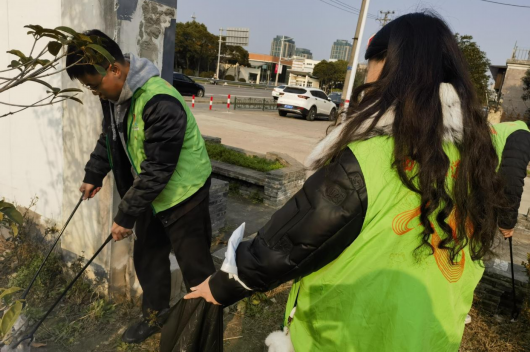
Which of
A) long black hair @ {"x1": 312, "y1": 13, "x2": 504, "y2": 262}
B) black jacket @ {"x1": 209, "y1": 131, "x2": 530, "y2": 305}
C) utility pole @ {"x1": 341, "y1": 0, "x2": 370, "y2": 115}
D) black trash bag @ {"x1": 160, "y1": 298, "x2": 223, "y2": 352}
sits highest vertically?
utility pole @ {"x1": 341, "y1": 0, "x2": 370, "y2": 115}

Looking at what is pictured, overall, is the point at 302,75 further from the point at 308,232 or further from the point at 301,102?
the point at 308,232

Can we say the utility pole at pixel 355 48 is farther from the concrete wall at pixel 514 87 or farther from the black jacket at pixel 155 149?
the concrete wall at pixel 514 87

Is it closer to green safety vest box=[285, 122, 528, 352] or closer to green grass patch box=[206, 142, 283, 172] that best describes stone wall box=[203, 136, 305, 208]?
green grass patch box=[206, 142, 283, 172]

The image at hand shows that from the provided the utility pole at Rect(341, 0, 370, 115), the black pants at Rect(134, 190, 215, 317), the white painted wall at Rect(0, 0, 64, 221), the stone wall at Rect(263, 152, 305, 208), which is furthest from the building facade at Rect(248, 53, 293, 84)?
the black pants at Rect(134, 190, 215, 317)

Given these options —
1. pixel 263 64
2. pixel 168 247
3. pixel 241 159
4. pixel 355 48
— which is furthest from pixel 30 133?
pixel 263 64

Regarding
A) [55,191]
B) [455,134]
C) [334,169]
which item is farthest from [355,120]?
[55,191]

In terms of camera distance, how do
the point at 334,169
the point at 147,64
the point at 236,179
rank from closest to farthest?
1. the point at 334,169
2. the point at 147,64
3. the point at 236,179

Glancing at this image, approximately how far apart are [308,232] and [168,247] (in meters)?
1.79

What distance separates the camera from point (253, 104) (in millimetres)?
20125

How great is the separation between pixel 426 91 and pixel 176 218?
5.51 feet

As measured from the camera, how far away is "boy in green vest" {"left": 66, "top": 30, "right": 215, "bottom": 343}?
2.12 meters

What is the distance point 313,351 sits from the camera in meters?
1.32

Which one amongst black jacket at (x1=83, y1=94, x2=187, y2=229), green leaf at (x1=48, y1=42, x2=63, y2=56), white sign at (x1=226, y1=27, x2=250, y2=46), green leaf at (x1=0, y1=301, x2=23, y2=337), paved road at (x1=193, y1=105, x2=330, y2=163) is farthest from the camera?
white sign at (x1=226, y1=27, x2=250, y2=46)

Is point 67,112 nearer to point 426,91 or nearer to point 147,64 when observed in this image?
point 147,64
